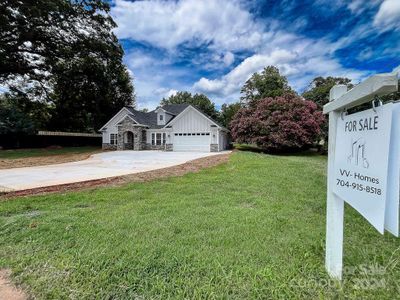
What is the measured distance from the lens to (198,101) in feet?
139

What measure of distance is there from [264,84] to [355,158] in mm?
35127

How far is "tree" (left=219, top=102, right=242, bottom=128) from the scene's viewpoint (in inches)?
1407

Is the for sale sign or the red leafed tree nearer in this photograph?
the for sale sign

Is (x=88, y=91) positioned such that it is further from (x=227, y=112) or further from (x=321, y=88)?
(x=321, y=88)

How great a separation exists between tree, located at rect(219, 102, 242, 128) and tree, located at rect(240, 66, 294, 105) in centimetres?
158

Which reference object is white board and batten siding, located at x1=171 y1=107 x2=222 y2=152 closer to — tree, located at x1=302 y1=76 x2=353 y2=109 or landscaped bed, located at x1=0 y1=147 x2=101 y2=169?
landscaped bed, located at x1=0 y1=147 x2=101 y2=169

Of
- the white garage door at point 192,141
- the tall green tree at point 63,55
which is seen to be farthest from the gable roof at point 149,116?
the tall green tree at point 63,55

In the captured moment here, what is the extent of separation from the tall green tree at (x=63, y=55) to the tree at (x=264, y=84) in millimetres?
17797

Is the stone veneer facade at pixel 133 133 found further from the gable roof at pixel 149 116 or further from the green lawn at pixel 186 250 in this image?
the green lawn at pixel 186 250

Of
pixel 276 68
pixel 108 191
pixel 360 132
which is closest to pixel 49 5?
pixel 108 191

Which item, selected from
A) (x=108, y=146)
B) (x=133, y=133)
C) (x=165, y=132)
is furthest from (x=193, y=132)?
(x=108, y=146)

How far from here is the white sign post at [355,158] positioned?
53.7 inches

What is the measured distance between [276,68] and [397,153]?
37353mm

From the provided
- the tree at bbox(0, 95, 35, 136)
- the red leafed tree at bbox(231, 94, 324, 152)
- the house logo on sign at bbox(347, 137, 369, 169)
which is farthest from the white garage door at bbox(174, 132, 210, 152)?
the house logo on sign at bbox(347, 137, 369, 169)
